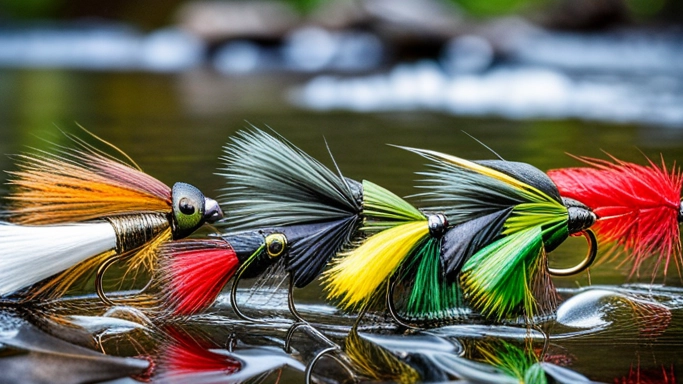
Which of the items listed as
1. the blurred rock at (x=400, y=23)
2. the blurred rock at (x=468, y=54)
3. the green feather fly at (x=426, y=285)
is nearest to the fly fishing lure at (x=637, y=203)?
the green feather fly at (x=426, y=285)

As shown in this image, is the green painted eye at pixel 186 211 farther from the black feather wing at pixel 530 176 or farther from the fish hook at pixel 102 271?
the black feather wing at pixel 530 176

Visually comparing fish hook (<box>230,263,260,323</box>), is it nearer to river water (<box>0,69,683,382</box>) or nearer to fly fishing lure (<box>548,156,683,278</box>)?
river water (<box>0,69,683,382</box>)

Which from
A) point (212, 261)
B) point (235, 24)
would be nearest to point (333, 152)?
point (212, 261)

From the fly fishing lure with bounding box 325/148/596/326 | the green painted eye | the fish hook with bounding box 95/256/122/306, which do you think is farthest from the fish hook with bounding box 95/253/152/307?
the fly fishing lure with bounding box 325/148/596/326

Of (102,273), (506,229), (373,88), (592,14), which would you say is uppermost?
(592,14)

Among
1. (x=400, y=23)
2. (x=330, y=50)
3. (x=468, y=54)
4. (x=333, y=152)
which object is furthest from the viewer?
(x=330, y=50)

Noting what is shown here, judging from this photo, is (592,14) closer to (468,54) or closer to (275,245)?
(468,54)

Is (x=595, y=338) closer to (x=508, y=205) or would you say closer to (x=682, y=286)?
(x=508, y=205)
